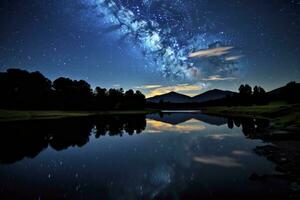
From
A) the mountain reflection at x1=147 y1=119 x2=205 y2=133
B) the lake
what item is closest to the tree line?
the mountain reflection at x1=147 y1=119 x2=205 y2=133

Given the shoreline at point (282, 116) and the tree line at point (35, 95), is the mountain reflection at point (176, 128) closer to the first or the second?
the shoreline at point (282, 116)

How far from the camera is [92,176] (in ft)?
61.1

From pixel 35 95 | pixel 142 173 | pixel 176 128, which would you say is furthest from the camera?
pixel 35 95

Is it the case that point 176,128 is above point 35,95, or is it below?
below

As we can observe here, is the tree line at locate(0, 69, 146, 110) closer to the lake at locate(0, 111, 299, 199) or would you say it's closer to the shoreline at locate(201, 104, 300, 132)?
the shoreline at locate(201, 104, 300, 132)

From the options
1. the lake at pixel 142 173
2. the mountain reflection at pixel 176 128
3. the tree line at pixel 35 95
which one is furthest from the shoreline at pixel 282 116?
the tree line at pixel 35 95

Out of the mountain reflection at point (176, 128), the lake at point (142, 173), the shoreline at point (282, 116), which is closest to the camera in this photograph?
the lake at point (142, 173)

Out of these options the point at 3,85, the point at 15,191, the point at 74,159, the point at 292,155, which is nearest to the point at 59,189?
the point at 15,191

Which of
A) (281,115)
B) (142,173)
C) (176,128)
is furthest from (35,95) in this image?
(142,173)

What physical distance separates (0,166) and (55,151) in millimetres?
7458

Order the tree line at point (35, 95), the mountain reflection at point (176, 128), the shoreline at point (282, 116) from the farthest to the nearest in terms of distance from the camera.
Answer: the tree line at point (35, 95), the mountain reflection at point (176, 128), the shoreline at point (282, 116)

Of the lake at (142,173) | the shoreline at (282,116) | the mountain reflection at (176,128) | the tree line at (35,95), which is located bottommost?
the lake at (142,173)

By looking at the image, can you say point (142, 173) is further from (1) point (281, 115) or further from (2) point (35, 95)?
(2) point (35, 95)

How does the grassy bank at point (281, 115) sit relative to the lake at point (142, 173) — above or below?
above
